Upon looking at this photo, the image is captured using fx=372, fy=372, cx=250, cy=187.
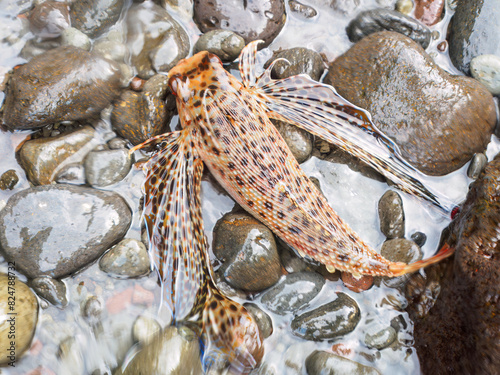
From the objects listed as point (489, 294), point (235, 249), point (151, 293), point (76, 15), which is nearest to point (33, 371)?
point (151, 293)

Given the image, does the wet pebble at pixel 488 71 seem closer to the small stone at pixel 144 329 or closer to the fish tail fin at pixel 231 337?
the fish tail fin at pixel 231 337

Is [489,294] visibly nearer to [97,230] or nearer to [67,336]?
[97,230]

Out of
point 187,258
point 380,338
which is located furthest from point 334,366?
point 187,258

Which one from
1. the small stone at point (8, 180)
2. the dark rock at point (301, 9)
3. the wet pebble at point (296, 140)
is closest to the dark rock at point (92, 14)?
the small stone at point (8, 180)

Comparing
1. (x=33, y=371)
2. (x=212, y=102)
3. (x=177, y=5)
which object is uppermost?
(x=177, y=5)

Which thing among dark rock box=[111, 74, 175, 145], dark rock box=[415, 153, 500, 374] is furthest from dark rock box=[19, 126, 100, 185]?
dark rock box=[415, 153, 500, 374]

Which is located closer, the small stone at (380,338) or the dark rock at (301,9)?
the small stone at (380,338)

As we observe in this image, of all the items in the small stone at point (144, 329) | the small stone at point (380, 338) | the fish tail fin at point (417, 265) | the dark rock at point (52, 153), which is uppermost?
the fish tail fin at point (417, 265)
